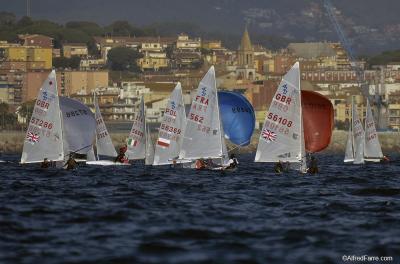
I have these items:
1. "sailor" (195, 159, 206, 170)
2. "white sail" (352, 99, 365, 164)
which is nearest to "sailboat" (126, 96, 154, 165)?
"sailor" (195, 159, 206, 170)

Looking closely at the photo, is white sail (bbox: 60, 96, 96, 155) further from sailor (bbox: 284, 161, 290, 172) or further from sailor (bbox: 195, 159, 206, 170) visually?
sailor (bbox: 284, 161, 290, 172)

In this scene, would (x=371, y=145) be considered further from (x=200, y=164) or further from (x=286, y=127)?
(x=286, y=127)

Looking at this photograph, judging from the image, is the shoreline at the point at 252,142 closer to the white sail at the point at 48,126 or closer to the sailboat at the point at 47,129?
the sailboat at the point at 47,129

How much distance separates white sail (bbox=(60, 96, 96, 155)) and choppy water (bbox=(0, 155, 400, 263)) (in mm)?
7900

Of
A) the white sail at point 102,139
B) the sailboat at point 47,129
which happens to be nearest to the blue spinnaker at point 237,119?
the sailboat at point 47,129

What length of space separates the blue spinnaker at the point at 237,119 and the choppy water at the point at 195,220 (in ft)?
27.3

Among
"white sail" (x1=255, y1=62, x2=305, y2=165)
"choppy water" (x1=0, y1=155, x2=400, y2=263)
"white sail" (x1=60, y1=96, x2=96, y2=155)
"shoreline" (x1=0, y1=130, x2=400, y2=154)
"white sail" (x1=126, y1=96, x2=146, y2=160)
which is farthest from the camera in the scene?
"shoreline" (x1=0, y1=130, x2=400, y2=154)

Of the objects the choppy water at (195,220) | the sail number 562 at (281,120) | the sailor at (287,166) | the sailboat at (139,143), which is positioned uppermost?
the sail number 562 at (281,120)

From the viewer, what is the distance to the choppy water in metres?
24.9

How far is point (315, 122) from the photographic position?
50.4 meters

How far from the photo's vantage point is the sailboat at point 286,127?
47.2 meters

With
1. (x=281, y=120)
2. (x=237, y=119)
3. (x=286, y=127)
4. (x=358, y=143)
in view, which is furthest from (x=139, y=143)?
(x=286, y=127)

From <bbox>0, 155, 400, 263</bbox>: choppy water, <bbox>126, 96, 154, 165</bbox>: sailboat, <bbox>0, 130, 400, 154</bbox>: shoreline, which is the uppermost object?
<bbox>126, 96, 154, 165</bbox>: sailboat

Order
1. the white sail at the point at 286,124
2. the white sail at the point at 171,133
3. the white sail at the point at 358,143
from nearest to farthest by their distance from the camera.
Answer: the white sail at the point at 286,124, the white sail at the point at 171,133, the white sail at the point at 358,143
